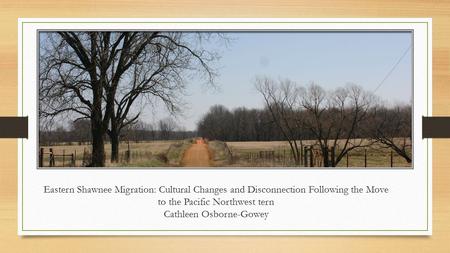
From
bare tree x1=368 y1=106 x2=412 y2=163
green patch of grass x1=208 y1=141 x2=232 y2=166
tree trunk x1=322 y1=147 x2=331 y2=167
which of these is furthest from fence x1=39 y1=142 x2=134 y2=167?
bare tree x1=368 y1=106 x2=412 y2=163

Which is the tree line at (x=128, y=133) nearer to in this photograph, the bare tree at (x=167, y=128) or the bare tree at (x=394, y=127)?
the bare tree at (x=167, y=128)

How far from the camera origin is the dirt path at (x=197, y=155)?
11.6ft

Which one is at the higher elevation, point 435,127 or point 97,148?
point 435,127

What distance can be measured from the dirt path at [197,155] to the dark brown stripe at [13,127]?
3.48ft

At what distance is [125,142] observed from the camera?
11.8 feet

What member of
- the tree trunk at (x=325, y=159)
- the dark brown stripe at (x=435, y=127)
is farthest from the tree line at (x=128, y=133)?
the dark brown stripe at (x=435, y=127)

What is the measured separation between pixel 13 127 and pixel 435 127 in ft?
9.09

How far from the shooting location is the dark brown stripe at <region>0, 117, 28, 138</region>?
3.59 m

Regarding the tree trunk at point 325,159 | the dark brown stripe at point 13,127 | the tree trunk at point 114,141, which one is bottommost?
the tree trunk at point 325,159

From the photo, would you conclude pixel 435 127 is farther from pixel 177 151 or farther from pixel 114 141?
pixel 114 141

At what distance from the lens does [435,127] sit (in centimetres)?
361

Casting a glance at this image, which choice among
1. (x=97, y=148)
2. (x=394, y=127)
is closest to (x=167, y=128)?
(x=97, y=148)

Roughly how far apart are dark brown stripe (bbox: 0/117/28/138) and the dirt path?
1060mm
